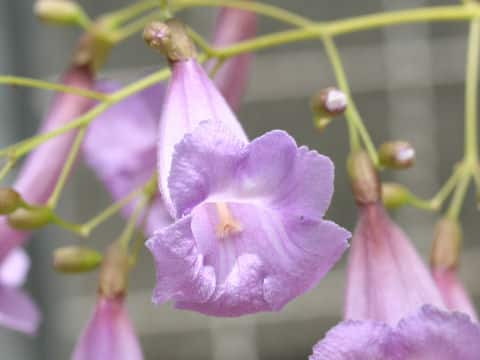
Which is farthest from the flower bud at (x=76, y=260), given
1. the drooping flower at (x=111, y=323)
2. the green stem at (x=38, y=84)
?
the green stem at (x=38, y=84)

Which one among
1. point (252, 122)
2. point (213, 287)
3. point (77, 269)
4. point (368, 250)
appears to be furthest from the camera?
point (252, 122)

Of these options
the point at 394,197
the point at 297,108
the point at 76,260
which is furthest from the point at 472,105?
the point at 297,108

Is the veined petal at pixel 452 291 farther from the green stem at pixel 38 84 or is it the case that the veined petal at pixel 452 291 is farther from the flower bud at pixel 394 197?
the green stem at pixel 38 84

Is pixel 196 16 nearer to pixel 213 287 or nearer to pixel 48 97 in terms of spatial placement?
pixel 48 97

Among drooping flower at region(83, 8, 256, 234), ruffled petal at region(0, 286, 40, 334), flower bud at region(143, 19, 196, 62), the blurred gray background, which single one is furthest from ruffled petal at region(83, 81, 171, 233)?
the blurred gray background

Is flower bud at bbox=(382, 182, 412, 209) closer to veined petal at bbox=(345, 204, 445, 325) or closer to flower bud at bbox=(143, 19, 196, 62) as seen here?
veined petal at bbox=(345, 204, 445, 325)

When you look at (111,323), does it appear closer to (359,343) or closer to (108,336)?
(108,336)

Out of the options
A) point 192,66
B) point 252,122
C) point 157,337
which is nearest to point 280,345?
point 157,337
